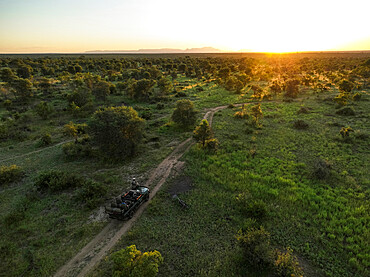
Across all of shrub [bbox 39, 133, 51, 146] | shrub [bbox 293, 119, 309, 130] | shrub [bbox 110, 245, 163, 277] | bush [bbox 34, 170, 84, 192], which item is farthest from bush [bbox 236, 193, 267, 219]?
shrub [bbox 39, 133, 51, 146]

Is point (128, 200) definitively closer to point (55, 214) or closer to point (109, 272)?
point (109, 272)

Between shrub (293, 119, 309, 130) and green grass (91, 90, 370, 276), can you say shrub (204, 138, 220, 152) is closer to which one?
green grass (91, 90, 370, 276)

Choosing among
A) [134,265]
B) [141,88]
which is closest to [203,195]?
[134,265]

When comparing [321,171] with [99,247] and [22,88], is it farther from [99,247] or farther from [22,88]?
[22,88]

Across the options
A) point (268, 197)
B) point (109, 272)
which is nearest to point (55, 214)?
point (109, 272)

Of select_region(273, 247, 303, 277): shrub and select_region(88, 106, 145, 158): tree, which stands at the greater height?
select_region(88, 106, 145, 158): tree

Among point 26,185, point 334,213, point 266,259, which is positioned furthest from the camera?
point 26,185

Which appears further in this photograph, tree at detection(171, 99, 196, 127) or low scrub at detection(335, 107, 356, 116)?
low scrub at detection(335, 107, 356, 116)
